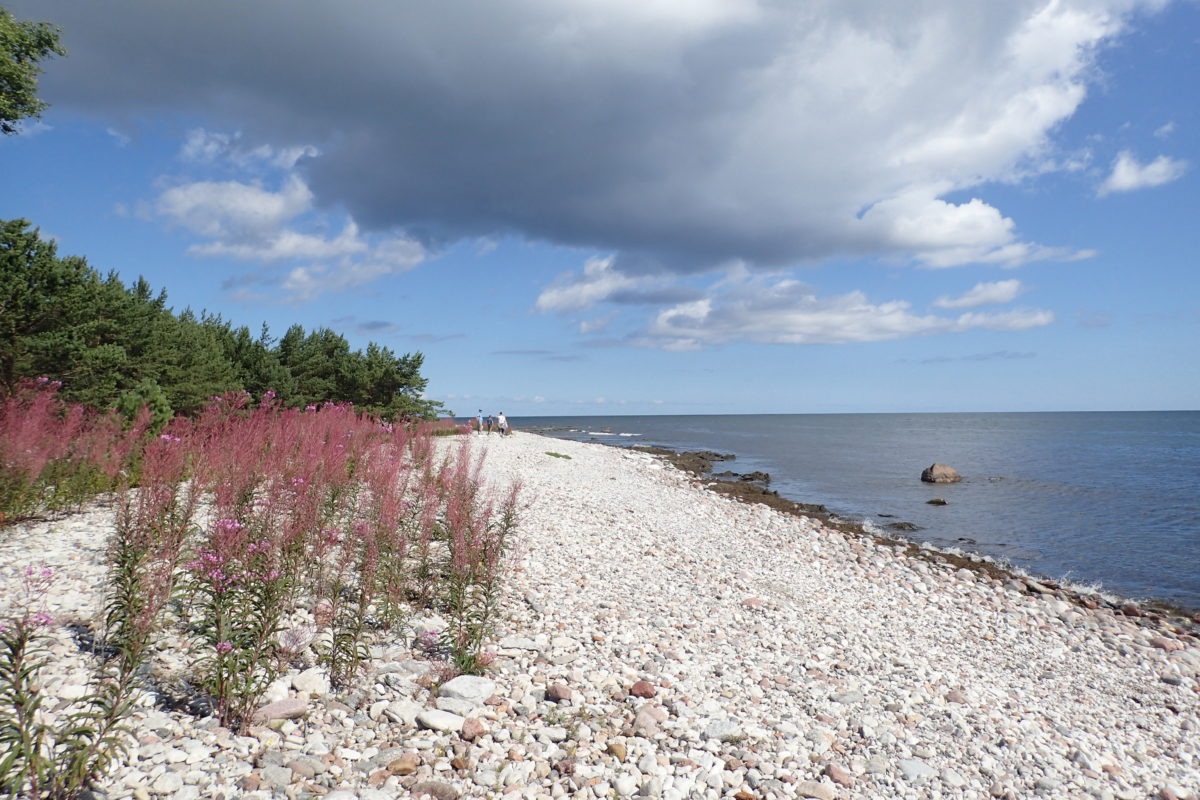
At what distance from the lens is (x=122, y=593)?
5.05 m

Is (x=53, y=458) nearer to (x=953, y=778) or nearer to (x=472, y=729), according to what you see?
(x=472, y=729)

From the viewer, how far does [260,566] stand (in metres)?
5.32

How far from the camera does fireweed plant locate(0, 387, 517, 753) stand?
473 cm

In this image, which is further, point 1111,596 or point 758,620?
point 1111,596

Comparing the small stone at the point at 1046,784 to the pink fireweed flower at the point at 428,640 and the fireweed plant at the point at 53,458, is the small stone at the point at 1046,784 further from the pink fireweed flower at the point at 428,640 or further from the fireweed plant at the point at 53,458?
the fireweed plant at the point at 53,458

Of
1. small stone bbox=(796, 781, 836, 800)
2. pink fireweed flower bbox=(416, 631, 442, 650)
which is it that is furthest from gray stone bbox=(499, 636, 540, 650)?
small stone bbox=(796, 781, 836, 800)

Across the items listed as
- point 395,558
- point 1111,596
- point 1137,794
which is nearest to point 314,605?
point 395,558

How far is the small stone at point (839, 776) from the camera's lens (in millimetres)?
5219

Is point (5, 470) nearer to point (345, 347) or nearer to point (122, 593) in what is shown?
point (122, 593)

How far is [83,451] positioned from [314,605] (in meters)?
6.10

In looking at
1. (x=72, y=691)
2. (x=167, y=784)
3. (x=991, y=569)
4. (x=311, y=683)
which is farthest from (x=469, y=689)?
(x=991, y=569)

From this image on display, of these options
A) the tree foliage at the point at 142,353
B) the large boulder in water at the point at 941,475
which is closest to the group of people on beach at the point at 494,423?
the tree foliage at the point at 142,353

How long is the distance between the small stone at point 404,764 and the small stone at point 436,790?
21cm

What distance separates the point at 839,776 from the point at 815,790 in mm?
362
